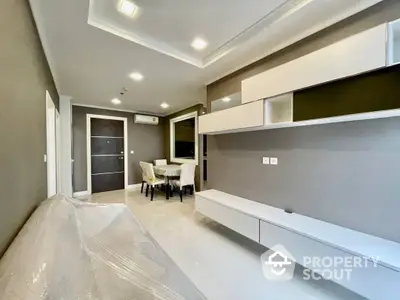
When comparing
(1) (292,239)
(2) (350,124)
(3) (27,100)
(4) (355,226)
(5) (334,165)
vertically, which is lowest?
(1) (292,239)

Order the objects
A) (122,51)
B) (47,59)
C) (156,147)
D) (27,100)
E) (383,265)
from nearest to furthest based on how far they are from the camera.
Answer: (383,265) < (27,100) < (122,51) < (47,59) < (156,147)

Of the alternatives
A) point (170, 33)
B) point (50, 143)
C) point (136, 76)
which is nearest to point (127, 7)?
point (170, 33)

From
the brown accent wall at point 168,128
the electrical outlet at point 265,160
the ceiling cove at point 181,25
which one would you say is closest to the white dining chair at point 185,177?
the brown accent wall at point 168,128

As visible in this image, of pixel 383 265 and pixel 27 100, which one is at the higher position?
pixel 27 100

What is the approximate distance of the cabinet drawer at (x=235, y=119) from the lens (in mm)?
2516

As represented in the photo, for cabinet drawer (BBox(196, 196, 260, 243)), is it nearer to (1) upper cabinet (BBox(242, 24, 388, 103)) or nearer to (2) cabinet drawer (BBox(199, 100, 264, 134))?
(2) cabinet drawer (BBox(199, 100, 264, 134))

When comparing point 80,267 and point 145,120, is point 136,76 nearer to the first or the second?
point 80,267

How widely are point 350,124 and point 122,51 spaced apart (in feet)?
8.92

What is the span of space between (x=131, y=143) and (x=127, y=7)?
516 cm

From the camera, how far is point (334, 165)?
2.15m

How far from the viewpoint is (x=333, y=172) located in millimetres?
2160

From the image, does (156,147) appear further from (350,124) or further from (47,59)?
(350,124)

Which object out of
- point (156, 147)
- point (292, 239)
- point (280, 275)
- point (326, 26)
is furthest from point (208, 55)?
point (156, 147)

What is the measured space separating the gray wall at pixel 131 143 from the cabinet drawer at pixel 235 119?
383cm
